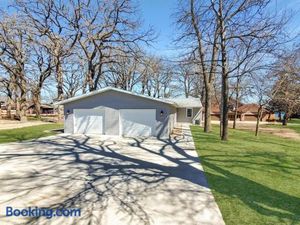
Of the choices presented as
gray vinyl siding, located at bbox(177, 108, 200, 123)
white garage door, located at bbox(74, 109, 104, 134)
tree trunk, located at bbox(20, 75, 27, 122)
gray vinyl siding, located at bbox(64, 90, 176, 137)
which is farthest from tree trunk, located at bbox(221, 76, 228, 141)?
tree trunk, located at bbox(20, 75, 27, 122)

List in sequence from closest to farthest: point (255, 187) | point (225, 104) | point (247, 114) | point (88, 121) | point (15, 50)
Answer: point (255, 187), point (225, 104), point (88, 121), point (15, 50), point (247, 114)

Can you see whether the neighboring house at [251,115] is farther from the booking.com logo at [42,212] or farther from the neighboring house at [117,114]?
the booking.com logo at [42,212]

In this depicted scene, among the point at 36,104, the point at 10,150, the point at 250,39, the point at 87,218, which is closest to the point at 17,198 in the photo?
the point at 87,218

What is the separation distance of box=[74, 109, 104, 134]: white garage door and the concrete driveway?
644 cm

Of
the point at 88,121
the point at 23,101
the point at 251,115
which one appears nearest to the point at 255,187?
the point at 88,121

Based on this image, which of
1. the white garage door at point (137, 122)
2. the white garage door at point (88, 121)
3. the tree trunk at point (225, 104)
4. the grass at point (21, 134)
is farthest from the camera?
the white garage door at point (88, 121)

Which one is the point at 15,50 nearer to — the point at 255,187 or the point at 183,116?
the point at 183,116

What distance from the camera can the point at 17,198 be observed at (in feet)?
15.2

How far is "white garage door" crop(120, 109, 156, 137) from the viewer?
14656mm

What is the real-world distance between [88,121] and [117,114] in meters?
2.04

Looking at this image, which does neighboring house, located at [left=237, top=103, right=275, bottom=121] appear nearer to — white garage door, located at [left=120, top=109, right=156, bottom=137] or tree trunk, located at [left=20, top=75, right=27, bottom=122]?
white garage door, located at [left=120, top=109, right=156, bottom=137]

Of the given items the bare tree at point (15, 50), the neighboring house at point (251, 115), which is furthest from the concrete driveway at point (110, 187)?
the neighboring house at point (251, 115)

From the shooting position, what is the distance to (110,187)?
5.36 metres

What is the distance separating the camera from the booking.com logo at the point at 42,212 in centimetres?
400
